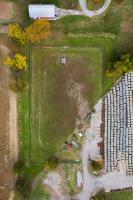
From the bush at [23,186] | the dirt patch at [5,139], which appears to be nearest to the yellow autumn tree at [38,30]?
the dirt patch at [5,139]

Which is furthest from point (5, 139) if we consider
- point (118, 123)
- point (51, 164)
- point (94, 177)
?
point (118, 123)

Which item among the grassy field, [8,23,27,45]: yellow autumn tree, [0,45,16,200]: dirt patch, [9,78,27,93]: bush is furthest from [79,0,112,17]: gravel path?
[9,78,27,93]: bush

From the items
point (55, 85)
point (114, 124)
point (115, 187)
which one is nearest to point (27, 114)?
point (55, 85)

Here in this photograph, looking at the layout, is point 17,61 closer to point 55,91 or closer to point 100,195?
point 55,91

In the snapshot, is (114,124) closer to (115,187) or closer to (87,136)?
(87,136)

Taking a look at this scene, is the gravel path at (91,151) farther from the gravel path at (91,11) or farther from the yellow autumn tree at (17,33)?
the yellow autumn tree at (17,33)

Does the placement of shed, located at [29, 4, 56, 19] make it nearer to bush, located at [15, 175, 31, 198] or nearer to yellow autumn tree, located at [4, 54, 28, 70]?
yellow autumn tree, located at [4, 54, 28, 70]
